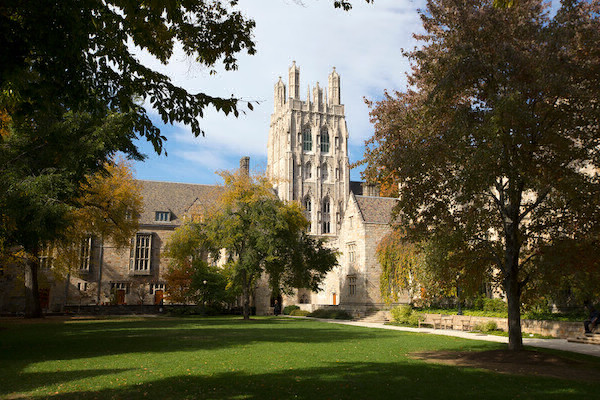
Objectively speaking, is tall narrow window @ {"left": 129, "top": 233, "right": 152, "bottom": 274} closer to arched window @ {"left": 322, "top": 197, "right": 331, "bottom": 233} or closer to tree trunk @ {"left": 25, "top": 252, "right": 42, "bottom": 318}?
tree trunk @ {"left": 25, "top": 252, "right": 42, "bottom": 318}

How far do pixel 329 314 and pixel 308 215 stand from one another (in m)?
53.6

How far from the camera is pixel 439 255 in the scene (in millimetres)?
15250

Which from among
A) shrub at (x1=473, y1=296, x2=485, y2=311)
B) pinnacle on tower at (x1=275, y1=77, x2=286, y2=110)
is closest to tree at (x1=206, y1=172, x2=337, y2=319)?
shrub at (x1=473, y1=296, x2=485, y2=311)

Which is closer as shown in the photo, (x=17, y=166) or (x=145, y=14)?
(x=145, y=14)

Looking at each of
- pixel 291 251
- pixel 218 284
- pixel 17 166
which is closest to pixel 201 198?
pixel 218 284

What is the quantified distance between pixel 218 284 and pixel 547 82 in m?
36.6

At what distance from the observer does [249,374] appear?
11094mm

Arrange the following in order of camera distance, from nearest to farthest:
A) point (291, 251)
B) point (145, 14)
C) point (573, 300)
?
point (145, 14), point (573, 300), point (291, 251)

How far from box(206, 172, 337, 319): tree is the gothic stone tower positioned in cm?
5664

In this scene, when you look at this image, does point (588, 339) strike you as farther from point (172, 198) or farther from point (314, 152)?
point (314, 152)

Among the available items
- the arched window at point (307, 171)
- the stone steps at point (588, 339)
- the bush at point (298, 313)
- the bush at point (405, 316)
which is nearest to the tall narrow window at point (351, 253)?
the bush at point (298, 313)

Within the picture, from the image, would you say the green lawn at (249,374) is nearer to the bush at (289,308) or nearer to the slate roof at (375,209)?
the slate roof at (375,209)

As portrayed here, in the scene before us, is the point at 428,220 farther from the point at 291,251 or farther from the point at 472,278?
the point at 291,251

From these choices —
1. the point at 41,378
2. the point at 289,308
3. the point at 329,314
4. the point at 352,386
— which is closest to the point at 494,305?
the point at 329,314
